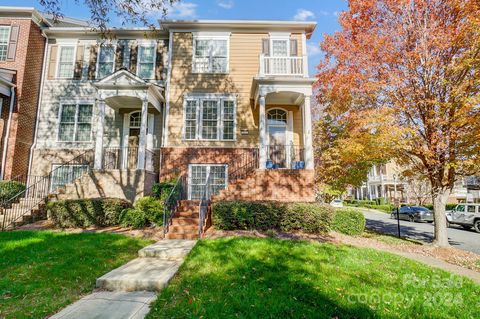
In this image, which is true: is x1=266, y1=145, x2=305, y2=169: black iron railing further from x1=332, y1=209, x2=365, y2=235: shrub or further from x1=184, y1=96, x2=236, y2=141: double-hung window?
x1=332, y1=209, x2=365, y2=235: shrub

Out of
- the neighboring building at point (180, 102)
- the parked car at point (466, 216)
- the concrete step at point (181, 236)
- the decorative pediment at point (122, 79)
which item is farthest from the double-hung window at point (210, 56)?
the parked car at point (466, 216)

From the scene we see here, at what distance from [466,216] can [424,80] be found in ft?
41.3

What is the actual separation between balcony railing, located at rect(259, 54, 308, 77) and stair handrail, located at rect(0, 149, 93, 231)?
1010 cm

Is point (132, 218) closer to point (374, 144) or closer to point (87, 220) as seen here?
point (87, 220)

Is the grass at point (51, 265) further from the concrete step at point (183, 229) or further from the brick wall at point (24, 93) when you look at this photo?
the brick wall at point (24, 93)

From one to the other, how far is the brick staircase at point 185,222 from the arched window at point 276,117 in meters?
6.04

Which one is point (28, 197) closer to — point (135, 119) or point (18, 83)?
point (18, 83)

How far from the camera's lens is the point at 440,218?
884cm

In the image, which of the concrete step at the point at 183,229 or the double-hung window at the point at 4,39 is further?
the double-hung window at the point at 4,39

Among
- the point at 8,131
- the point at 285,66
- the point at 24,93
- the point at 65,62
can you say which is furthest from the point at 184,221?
the point at 65,62

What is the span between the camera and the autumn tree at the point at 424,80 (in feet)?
25.2

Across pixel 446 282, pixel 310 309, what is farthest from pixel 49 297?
pixel 446 282

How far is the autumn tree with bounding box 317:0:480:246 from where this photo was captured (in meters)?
7.68

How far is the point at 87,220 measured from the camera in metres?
9.05
